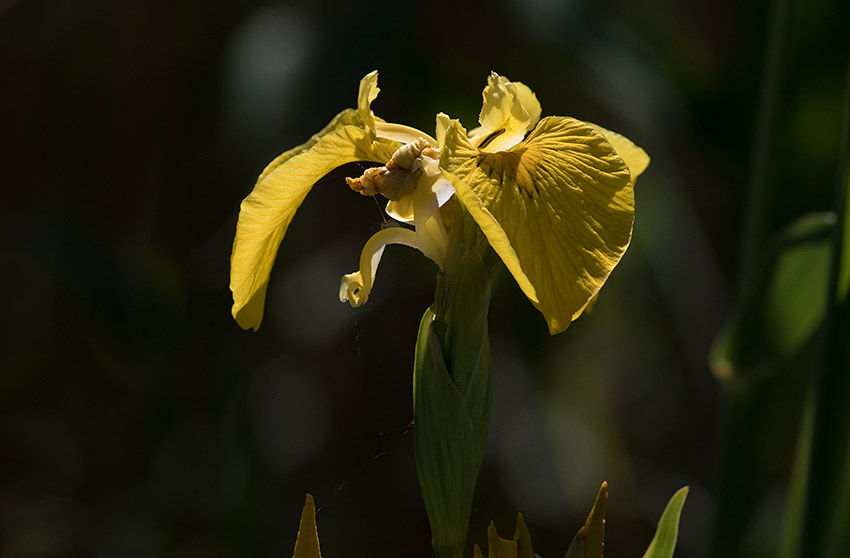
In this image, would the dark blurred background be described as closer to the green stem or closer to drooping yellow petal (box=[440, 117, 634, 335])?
the green stem

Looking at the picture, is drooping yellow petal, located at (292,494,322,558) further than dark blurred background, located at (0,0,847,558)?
No

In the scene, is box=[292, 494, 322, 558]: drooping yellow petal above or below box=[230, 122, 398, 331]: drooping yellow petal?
below

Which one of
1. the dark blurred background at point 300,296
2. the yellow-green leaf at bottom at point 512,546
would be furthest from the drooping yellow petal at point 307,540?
the dark blurred background at point 300,296

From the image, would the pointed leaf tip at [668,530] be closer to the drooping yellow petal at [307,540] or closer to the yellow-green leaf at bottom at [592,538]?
the yellow-green leaf at bottom at [592,538]

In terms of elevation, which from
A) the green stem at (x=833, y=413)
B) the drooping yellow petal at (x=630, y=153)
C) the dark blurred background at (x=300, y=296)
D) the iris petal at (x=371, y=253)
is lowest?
the dark blurred background at (x=300, y=296)

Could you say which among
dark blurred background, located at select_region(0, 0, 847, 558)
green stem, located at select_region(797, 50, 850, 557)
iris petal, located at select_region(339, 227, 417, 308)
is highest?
iris petal, located at select_region(339, 227, 417, 308)

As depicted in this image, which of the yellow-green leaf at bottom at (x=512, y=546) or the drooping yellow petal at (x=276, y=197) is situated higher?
the drooping yellow petal at (x=276, y=197)

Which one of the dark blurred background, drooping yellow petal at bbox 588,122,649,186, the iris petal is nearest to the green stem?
drooping yellow petal at bbox 588,122,649,186

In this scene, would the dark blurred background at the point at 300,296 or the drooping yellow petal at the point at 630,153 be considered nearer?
the drooping yellow petal at the point at 630,153
